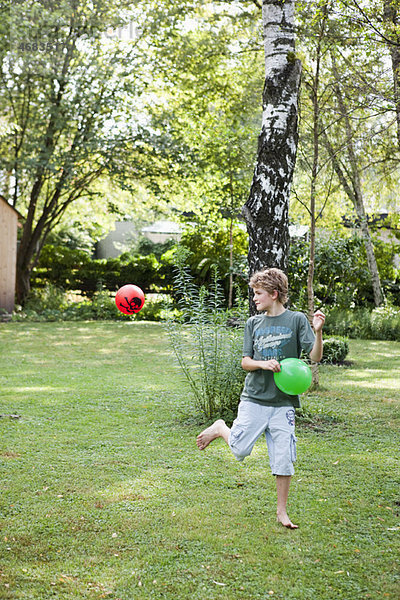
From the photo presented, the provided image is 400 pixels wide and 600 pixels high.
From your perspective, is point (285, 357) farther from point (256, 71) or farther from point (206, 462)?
point (256, 71)

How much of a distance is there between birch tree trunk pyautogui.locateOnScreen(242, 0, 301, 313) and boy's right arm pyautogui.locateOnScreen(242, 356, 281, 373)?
8.37 feet

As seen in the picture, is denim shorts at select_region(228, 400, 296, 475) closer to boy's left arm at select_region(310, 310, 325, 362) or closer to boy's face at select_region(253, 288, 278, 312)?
boy's left arm at select_region(310, 310, 325, 362)

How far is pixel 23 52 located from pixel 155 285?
807 cm

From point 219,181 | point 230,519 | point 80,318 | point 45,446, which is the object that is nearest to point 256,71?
point 219,181

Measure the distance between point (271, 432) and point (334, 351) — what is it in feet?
23.4

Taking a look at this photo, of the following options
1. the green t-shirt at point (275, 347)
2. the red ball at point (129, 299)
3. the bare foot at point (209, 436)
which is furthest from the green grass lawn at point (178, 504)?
the red ball at point (129, 299)

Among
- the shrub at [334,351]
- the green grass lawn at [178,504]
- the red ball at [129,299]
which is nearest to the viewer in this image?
the green grass lawn at [178,504]

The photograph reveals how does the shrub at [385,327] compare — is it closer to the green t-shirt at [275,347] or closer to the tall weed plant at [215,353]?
the tall weed plant at [215,353]

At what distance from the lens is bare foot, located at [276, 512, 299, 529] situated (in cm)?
370

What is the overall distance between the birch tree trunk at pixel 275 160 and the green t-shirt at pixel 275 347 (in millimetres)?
2385

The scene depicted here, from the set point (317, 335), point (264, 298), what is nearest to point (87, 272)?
point (264, 298)

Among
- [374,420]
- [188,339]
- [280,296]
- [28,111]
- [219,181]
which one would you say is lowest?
[374,420]

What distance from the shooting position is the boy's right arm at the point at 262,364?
11.7 feet

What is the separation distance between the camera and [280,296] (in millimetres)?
3930
